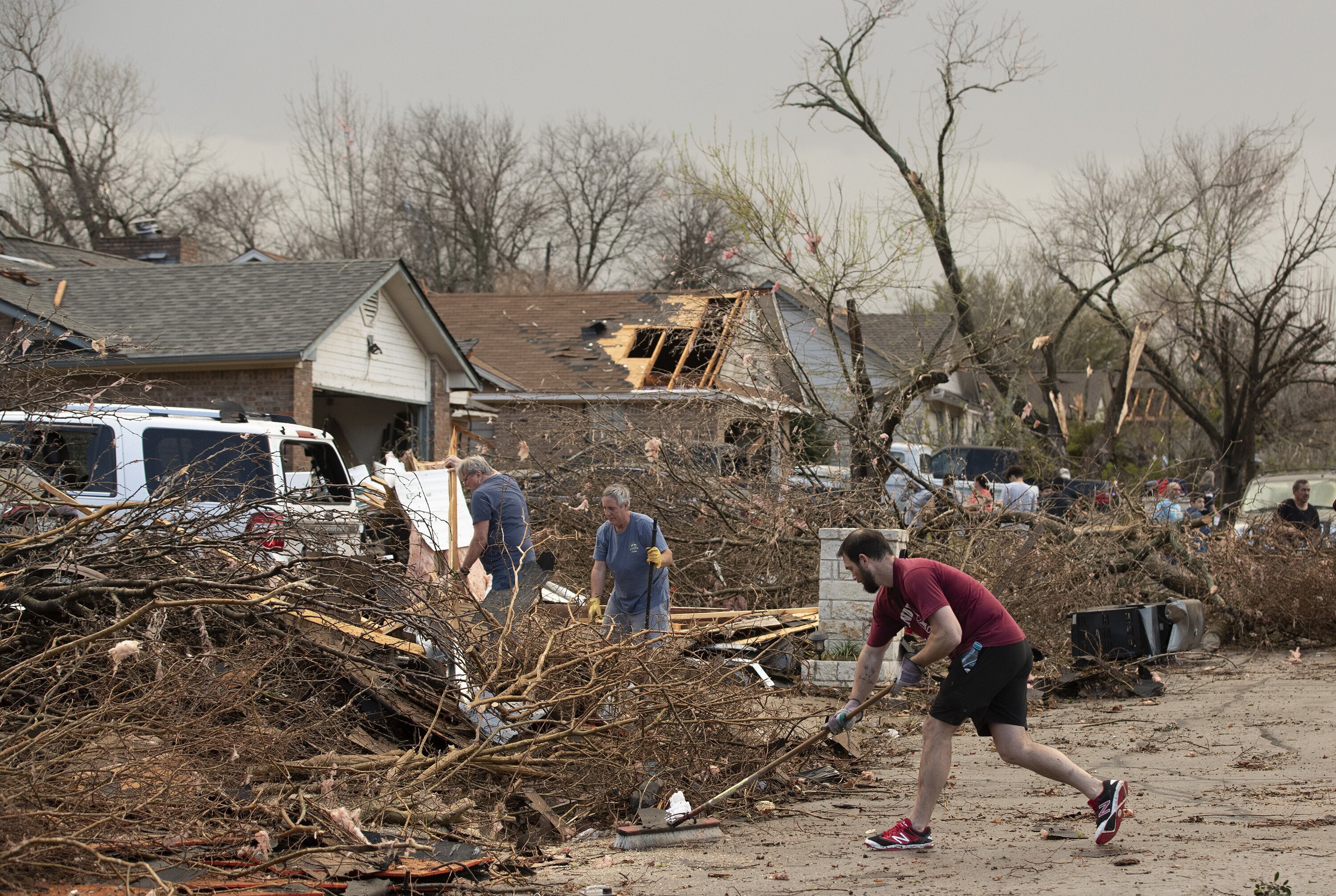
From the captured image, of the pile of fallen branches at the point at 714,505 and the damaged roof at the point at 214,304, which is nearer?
the pile of fallen branches at the point at 714,505

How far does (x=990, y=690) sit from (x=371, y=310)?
15.7m

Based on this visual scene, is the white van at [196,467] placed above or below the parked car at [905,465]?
above

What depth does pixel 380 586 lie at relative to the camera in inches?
241

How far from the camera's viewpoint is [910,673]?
205 inches

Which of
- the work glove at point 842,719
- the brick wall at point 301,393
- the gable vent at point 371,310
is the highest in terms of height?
the gable vent at point 371,310

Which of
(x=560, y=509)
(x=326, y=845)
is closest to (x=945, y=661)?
(x=560, y=509)

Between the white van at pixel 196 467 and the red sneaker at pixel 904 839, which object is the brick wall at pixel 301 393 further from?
the red sneaker at pixel 904 839

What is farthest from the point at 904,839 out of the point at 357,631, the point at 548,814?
the point at 357,631

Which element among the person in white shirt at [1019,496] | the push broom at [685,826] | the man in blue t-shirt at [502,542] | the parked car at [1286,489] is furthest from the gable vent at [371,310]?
the push broom at [685,826]

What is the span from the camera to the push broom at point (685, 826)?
17.7ft

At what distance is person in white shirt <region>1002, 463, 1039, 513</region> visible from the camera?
12.1 m

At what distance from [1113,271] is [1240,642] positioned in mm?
14810

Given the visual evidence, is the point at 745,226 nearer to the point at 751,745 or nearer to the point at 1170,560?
the point at 1170,560

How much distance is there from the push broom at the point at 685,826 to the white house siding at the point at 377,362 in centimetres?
1321
